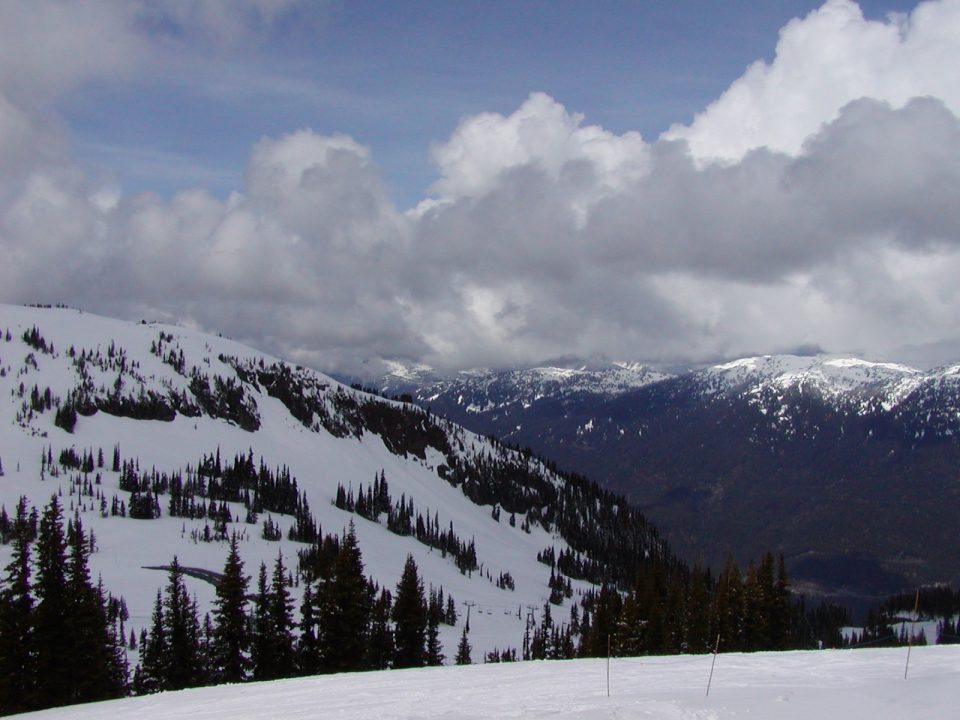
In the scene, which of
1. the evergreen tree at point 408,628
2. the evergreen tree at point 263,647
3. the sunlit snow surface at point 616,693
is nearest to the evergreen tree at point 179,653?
the evergreen tree at point 263,647

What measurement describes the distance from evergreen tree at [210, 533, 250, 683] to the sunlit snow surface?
800 inches

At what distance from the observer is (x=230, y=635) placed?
51.2m

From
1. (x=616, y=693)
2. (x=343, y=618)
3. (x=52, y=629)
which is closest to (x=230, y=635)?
(x=343, y=618)

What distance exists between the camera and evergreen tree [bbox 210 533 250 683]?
51000 millimetres

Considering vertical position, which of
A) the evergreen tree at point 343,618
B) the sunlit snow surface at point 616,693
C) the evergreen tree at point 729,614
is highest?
the sunlit snow surface at point 616,693

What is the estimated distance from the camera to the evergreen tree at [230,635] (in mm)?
51000

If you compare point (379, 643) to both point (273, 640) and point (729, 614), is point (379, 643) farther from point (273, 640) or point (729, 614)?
point (729, 614)

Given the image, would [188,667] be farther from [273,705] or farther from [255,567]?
[255,567]

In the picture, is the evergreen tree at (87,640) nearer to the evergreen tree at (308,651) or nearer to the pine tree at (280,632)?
the pine tree at (280,632)

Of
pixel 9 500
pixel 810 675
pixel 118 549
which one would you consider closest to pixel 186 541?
pixel 118 549

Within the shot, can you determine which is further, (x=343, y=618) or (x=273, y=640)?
(x=273, y=640)

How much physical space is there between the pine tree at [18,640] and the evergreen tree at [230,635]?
1100cm

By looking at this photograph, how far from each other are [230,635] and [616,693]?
123 feet

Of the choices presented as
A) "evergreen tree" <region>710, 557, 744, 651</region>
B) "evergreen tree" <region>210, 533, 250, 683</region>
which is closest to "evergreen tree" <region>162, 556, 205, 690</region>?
"evergreen tree" <region>210, 533, 250, 683</region>
